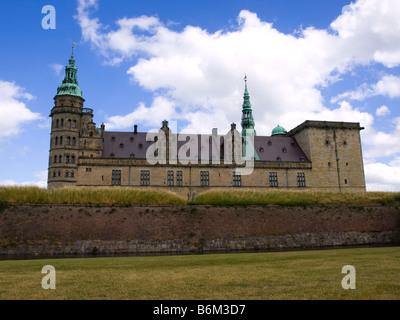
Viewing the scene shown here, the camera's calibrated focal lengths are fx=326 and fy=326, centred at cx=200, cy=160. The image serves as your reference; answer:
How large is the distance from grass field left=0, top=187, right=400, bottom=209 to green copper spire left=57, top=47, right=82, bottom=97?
19.9m

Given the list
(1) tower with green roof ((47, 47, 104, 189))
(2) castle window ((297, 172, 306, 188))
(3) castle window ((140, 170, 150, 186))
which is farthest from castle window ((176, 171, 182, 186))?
(2) castle window ((297, 172, 306, 188))

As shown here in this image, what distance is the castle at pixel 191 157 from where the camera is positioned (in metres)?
40.3

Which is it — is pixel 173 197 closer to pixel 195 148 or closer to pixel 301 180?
pixel 195 148

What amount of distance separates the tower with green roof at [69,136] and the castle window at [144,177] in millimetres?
5916

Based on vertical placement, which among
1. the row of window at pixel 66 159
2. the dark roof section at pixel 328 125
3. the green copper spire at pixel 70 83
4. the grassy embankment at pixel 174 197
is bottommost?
the grassy embankment at pixel 174 197

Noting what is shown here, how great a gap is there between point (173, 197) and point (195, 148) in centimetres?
1761

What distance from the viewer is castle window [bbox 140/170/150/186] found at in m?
40.9

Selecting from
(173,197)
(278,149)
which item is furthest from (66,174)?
(278,149)

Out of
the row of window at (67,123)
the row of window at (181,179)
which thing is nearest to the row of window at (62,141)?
the row of window at (67,123)

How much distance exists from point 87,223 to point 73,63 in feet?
90.2

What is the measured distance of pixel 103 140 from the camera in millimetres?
42562

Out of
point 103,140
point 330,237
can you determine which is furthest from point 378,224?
point 103,140

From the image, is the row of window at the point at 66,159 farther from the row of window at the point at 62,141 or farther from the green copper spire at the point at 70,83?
the green copper spire at the point at 70,83
